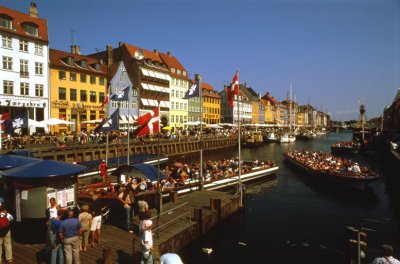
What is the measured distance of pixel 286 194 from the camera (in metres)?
30.7

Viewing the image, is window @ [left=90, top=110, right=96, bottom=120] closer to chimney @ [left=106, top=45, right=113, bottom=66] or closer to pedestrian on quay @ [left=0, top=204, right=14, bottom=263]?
chimney @ [left=106, top=45, right=113, bottom=66]

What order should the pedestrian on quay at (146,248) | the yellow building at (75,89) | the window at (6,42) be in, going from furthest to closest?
the yellow building at (75,89), the window at (6,42), the pedestrian on quay at (146,248)

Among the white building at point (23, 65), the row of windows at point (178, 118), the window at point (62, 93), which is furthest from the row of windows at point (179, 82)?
the white building at point (23, 65)

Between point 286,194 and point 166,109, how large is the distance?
48.9 meters

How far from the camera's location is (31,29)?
156 feet

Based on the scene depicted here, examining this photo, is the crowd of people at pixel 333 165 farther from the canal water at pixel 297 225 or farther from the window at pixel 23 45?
the window at pixel 23 45

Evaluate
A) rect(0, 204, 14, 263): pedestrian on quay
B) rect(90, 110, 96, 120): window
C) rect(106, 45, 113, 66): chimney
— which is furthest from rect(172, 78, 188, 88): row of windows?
rect(0, 204, 14, 263): pedestrian on quay

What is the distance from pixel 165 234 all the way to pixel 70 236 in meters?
5.44

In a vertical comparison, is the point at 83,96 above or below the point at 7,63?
below

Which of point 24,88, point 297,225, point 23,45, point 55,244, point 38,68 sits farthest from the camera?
point 38,68

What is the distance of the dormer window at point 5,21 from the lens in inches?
1713

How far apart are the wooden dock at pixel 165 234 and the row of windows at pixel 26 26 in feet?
132

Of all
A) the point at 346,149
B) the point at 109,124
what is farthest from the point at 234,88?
the point at 346,149

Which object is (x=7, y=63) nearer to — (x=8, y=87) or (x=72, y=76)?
(x=8, y=87)
